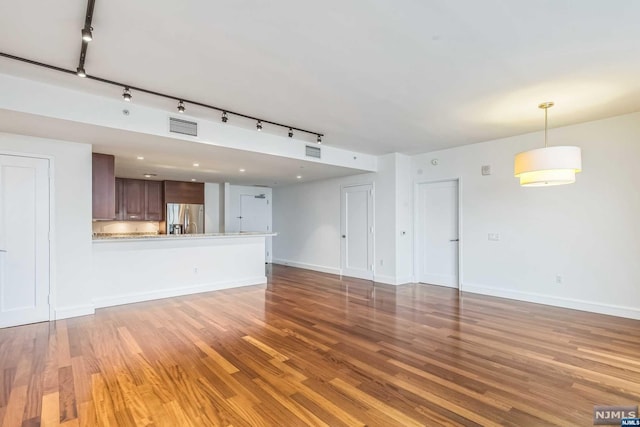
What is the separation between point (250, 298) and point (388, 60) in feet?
13.4

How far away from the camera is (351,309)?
4.57 m

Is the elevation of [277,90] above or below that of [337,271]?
above

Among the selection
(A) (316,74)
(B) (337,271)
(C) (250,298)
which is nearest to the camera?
(A) (316,74)

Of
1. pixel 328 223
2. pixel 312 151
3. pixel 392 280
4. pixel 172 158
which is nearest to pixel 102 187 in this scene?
pixel 172 158

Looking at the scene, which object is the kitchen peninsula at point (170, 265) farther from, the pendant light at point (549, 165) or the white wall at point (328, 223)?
the pendant light at point (549, 165)

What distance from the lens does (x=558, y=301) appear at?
4.65 metres

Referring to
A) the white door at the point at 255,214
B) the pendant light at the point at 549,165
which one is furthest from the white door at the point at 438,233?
the white door at the point at 255,214

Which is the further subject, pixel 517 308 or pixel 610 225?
pixel 517 308

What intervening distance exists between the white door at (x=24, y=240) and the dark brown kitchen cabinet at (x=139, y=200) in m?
3.53

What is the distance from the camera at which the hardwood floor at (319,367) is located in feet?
6.92

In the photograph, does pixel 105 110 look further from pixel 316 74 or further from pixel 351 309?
pixel 351 309

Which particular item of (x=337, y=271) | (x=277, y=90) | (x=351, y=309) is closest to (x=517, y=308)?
(x=351, y=309)

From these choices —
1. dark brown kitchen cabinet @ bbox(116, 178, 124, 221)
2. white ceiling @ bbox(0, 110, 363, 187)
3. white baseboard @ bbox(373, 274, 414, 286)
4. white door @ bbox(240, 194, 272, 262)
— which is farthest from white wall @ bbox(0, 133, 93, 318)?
white door @ bbox(240, 194, 272, 262)

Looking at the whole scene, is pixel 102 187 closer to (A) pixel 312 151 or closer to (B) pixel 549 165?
(A) pixel 312 151
